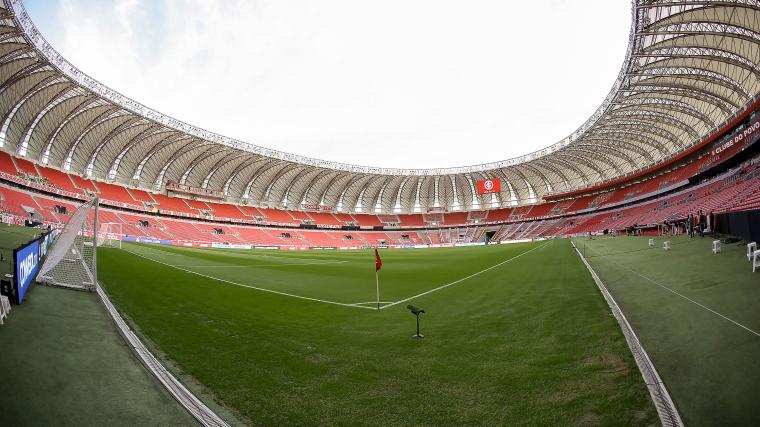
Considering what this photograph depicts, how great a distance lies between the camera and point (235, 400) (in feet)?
12.9

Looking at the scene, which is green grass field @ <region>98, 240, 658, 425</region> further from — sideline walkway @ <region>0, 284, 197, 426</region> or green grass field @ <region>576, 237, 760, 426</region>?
sideline walkway @ <region>0, 284, 197, 426</region>

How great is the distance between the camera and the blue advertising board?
650 cm

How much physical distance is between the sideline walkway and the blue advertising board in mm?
726

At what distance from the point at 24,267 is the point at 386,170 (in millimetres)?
70295

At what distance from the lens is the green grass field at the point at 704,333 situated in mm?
3309

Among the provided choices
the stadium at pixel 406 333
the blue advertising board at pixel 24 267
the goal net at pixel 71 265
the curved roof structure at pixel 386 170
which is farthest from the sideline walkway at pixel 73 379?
the curved roof structure at pixel 386 170

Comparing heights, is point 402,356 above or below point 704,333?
below

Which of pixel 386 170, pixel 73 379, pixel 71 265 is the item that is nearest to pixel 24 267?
pixel 71 265

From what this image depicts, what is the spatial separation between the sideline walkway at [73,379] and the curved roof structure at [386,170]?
34276 mm

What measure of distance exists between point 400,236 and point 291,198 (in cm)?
2902

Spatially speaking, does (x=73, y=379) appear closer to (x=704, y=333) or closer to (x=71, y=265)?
(x=704, y=333)

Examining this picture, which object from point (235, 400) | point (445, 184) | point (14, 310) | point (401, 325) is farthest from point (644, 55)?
point (445, 184)

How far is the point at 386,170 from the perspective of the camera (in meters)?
76.2

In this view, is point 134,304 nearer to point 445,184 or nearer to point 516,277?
point 516,277
